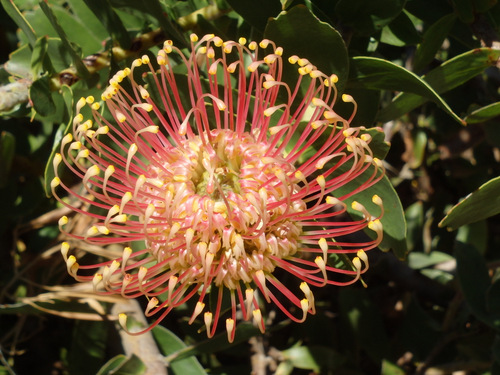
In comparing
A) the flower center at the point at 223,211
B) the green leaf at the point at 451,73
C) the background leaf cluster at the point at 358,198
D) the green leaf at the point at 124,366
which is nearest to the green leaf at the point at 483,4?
the background leaf cluster at the point at 358,198

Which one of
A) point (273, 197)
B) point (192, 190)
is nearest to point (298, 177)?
point (273, 197)

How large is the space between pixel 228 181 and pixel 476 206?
0.39m

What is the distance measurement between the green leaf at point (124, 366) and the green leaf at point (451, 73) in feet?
2.07

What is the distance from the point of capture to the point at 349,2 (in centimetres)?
90

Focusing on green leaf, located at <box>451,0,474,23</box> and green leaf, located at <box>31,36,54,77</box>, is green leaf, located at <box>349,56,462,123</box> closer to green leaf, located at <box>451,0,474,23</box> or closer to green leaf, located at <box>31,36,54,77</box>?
green leaf, located at <box>451,0,474,23</box>

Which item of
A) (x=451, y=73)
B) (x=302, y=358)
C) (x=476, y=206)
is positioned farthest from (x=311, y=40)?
(x=302, y=358)

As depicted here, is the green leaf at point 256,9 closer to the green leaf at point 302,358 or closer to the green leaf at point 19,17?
the green leaf at point 19,17

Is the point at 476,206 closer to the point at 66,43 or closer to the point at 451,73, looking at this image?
the point at 451,73

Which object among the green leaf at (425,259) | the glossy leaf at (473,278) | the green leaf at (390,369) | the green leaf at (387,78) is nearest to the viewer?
the green leaf at (387,78)

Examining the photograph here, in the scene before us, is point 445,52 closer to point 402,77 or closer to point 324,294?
point 402,77

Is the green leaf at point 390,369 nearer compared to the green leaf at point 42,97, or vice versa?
the green leaf at point 42,97

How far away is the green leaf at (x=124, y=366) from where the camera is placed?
1.04 metres

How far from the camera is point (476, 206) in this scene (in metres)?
0.85

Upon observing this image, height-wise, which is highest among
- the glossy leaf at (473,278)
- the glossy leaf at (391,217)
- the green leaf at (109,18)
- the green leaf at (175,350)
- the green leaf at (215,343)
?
the green leaf at (109,18)
